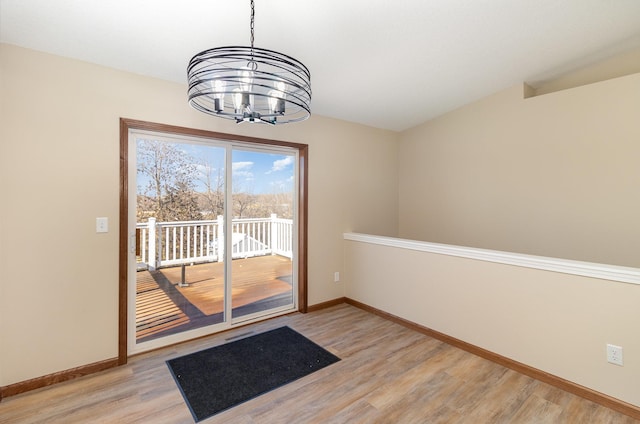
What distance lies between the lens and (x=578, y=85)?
3.23m

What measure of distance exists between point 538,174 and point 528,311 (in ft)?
5.53

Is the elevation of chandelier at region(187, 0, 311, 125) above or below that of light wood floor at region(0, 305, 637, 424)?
above

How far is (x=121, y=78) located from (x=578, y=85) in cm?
454

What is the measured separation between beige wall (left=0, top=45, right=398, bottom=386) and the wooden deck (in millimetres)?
341

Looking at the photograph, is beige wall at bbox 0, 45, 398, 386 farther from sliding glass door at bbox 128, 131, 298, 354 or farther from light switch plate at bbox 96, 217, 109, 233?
sliding glass door at bbox 128, 131, 298, 354

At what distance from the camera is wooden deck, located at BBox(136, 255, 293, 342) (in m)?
2.81

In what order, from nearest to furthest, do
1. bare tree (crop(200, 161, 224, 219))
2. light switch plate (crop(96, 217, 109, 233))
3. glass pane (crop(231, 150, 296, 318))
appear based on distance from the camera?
light switch plate (crop(96, 217, 109, 233)), bare tree (crop(200, 161, 224, 219)), glass pane (crop(231, 150, 296, 318))

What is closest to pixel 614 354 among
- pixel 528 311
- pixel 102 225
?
pixel 528 311

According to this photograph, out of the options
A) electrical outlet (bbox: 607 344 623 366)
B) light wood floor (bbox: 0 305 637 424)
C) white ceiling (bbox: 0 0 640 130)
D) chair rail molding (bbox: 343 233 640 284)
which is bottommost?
light wood floor (bbox: 0 305 637 424)

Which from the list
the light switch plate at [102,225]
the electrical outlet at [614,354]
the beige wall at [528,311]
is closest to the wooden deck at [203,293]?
the light switch plate at [102,225]

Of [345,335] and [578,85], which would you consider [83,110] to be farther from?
[578,85]

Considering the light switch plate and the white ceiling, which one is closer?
the white ceiling

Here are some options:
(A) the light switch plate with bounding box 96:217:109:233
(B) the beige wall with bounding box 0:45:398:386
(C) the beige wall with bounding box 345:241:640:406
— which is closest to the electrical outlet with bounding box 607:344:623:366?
(C) the beige wall with bounding box 345:241:640:406

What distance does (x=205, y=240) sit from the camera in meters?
3.05
